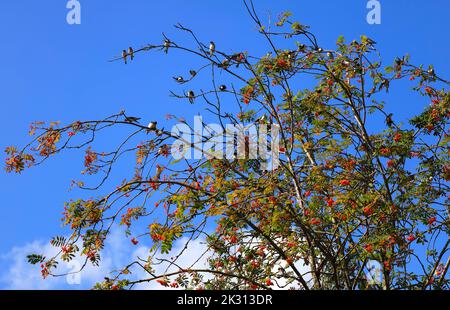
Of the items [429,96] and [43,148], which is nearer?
[43,148]

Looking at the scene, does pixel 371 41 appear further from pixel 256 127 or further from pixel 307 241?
pixel 307 241

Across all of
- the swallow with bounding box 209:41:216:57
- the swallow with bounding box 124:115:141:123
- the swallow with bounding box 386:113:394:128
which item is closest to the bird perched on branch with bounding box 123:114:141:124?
the swallow with bounding box 124:115:141:123

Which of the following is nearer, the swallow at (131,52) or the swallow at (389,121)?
the swallow at (131,52)

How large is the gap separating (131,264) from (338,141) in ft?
11.2

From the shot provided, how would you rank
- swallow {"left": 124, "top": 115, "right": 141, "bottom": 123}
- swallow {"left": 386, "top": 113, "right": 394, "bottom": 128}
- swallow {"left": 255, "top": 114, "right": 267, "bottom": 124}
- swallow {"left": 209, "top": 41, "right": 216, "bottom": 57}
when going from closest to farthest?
1. swallow {"left": 124, "top": 115, "right": 141, "bottom": 123}
2. swallow {"left": 209, "top": 41, "right": 216, "bottom": 57}
3. swallow {"left": 255, "top": 114, "right": 267, "bottom": 124}
4. swallow {"left": 386, "top": 113, "right": 394, "bottom": 128}

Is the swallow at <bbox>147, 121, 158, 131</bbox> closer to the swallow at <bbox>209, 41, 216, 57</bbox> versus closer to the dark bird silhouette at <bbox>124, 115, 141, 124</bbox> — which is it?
the dark bird silhouette at <bbox>124, 115, 141, 124</bbox>

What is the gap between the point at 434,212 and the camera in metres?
7.59

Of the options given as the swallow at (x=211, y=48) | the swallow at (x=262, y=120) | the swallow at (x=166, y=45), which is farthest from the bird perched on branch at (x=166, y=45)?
the swallow at (x=262, y=120)

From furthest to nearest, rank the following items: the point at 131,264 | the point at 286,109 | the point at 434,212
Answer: the point at 286,109, the point at 434,212, the point at 131,264

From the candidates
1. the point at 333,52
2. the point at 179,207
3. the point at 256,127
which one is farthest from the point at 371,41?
the point at 179,207

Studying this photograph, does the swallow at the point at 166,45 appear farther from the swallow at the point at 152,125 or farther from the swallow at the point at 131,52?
the swallow at the point at 152,125

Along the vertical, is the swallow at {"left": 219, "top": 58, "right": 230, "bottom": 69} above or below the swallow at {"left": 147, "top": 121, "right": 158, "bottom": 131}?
above

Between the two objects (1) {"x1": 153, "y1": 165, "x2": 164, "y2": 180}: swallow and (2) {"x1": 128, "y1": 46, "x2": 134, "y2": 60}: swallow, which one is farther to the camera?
(2) {"x1": 128, "y1": 46, "x2": 134, "y2": 60}: swallow

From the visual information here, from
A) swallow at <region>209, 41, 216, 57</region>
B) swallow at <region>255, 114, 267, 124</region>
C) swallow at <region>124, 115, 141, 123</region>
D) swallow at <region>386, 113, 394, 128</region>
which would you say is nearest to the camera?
swallow at <region>124, 115, 141, 123</region>
